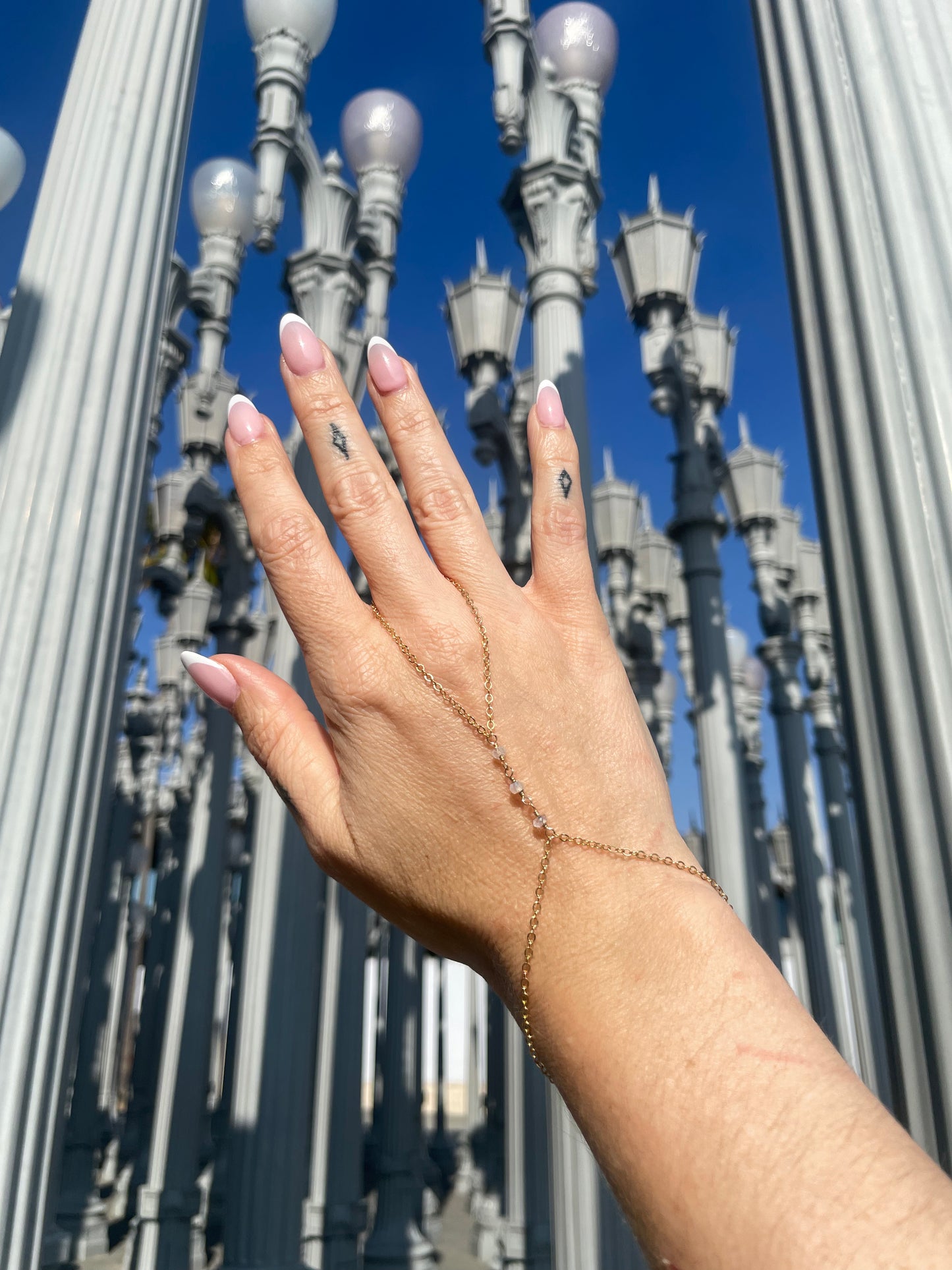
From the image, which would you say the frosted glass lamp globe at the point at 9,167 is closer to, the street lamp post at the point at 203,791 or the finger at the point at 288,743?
the finger at the point at 288,743

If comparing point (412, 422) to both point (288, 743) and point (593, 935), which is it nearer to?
point (288, 743)

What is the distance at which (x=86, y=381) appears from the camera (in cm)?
405

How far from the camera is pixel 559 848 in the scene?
1231 mm

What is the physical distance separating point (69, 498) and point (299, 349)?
2681 mm

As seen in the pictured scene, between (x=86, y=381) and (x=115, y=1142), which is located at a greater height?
(x=86, y=381)

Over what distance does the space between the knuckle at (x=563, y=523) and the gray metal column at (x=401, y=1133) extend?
1323cm

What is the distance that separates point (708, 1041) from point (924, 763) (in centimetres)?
153

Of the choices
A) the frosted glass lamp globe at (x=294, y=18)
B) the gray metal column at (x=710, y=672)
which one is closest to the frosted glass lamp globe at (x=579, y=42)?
the frosted glass lamp globe at (x=294, y=18)

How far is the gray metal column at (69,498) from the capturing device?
3406 mm

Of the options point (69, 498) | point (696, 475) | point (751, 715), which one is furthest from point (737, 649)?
point (69, 498)

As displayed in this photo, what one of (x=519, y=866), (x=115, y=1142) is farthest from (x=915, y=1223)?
(x=115, y=1142)

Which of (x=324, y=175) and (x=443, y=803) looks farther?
(x=324, y=175)

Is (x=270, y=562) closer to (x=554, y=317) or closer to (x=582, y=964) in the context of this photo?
(x=582, y=964)

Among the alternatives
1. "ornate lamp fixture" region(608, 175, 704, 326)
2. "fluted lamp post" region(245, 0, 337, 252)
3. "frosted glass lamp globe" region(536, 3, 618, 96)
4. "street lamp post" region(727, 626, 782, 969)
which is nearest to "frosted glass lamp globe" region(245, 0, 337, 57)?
"fluted lamp post" region(245, 0, 337, 252)
